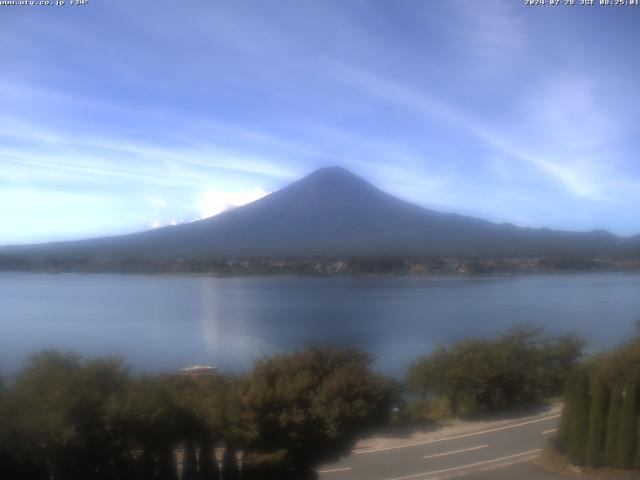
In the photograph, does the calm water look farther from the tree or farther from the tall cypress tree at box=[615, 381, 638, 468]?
the tall cypress tree at box=[615, 381, 638, 468]

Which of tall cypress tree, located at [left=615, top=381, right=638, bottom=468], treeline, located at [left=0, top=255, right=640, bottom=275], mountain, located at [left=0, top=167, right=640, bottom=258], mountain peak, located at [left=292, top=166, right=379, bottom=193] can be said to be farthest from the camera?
mountain peak, located at [left=292, top=166, right=379, bottom=193]

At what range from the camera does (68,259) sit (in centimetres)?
2217

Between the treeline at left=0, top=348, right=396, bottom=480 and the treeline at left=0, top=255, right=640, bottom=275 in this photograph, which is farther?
the treeline at left=0, top=255, right=640, bottom=275

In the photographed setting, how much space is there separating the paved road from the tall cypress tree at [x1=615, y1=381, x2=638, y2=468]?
87cm

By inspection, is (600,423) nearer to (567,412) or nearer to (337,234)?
(567,412)

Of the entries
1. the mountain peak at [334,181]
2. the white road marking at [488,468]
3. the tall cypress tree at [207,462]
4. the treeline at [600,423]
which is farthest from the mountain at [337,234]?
the tall cypress tree at [207,462]

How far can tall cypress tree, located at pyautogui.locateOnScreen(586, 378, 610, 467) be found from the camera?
6719 mm

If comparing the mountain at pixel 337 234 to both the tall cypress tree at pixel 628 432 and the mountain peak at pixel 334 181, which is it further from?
the tall cypress tree at pixel 628 432

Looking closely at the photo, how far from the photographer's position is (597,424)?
682cm

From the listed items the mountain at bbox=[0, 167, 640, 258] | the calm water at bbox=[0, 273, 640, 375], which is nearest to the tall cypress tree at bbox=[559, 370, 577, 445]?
the calm water at bbox=[0, 273, 640, 375]

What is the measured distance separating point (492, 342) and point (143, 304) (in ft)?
47.1

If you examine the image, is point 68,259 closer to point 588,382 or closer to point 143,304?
point 143,304

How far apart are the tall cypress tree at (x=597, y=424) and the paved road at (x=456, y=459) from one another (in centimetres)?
60

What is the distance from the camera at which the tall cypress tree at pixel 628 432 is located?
6.65 meters
